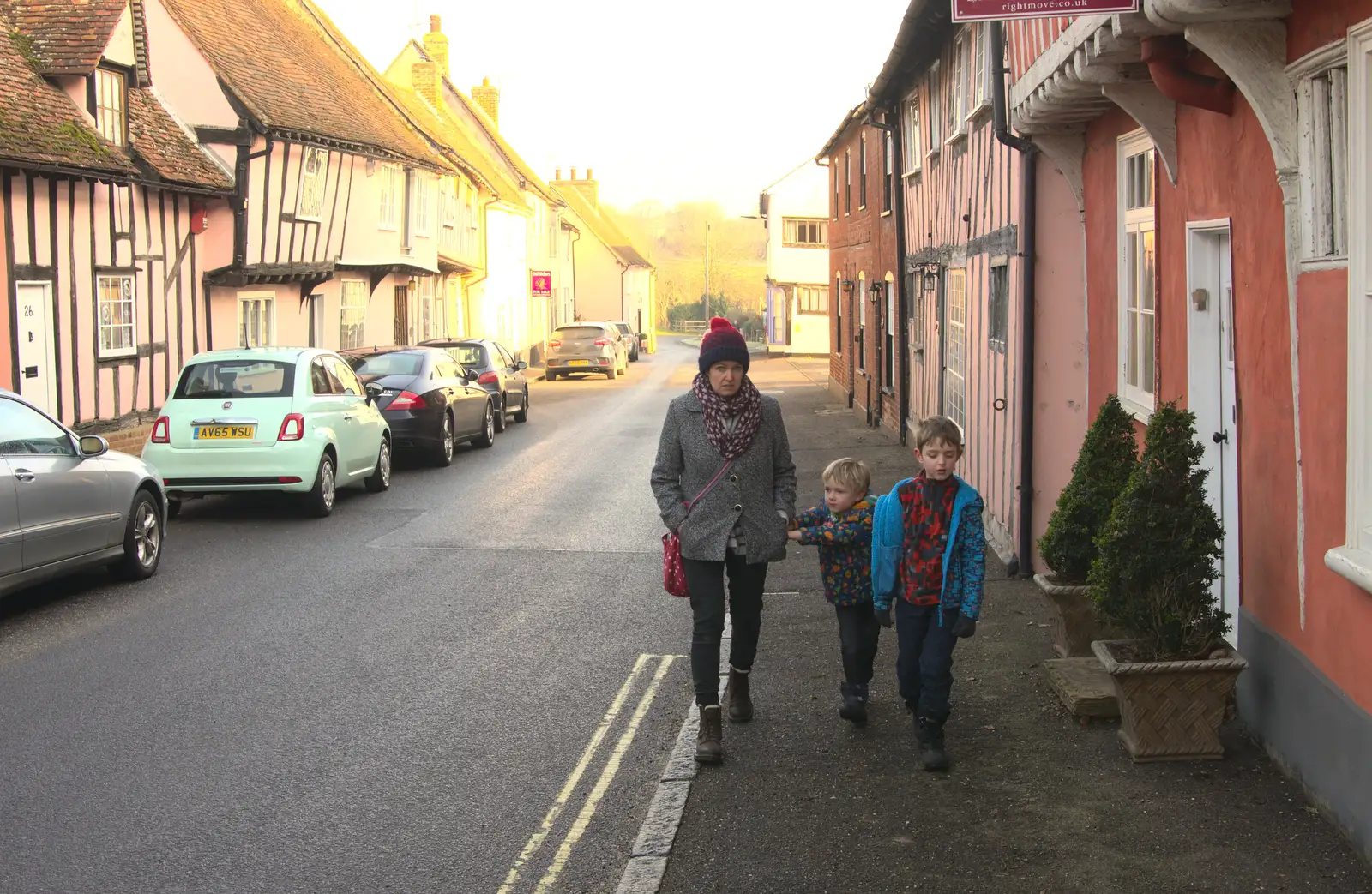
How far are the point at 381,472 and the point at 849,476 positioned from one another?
35.9ft

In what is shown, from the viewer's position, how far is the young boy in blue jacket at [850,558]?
243 inches

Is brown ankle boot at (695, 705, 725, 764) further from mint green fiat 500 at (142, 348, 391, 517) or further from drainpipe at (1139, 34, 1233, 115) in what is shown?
mint green fiat 500 at (142, 348, 391, 517)

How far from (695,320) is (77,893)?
107338 millimetres

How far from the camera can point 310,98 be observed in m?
28.0

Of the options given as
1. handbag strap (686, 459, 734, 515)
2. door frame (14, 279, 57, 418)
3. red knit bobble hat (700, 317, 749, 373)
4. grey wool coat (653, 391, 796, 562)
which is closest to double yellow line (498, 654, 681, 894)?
grey wool coat (653, 391, 796, 562)

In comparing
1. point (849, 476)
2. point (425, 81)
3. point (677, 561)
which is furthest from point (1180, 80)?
point (425, 81)

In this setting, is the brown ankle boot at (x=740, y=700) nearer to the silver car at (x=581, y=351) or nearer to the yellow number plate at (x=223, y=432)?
the yellow number plate at (x=223, y=432)

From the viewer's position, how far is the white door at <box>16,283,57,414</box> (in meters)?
16.6

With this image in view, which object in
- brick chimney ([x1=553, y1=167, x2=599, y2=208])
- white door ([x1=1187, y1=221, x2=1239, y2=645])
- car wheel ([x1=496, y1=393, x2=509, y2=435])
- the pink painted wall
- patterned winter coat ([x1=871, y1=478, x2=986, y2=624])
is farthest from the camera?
brick chimney ([x1=553, y1=167, x2=599, y2=208])

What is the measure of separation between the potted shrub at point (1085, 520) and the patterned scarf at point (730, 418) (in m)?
2.08

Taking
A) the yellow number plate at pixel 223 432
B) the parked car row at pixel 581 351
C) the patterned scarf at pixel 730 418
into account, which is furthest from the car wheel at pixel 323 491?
the parked car row at pixel 581 351

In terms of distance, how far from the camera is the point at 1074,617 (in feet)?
23.8

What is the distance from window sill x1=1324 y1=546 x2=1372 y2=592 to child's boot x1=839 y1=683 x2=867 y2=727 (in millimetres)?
2270

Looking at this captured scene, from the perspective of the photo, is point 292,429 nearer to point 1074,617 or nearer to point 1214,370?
point 1074,617
